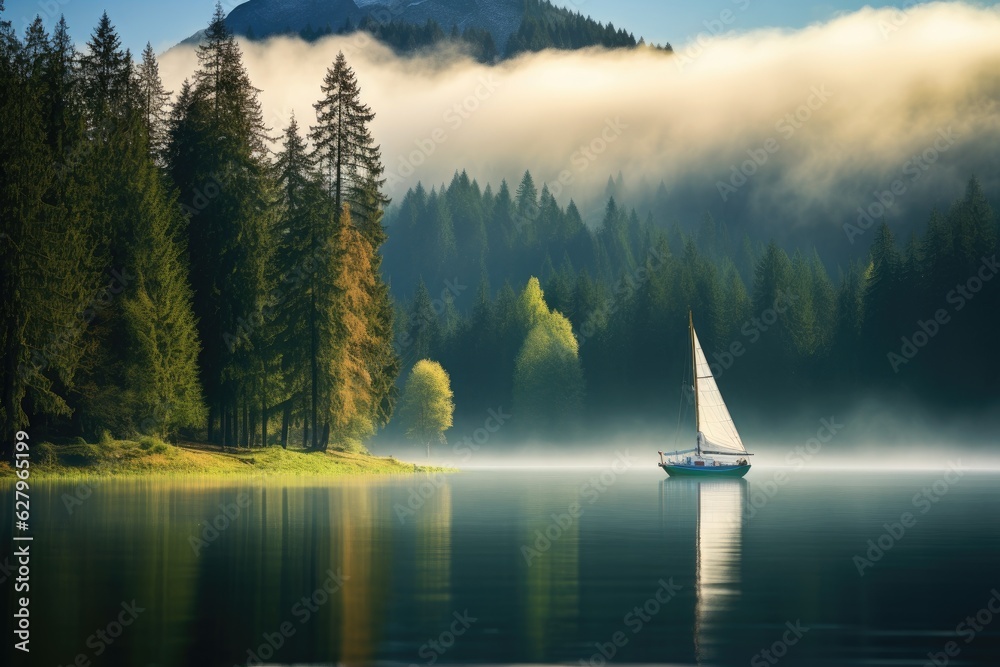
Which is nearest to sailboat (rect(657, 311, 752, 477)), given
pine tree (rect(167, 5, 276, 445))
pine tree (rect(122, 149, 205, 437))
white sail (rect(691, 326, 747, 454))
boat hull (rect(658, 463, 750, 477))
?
white sail (rect(691, 326, 747, 454))

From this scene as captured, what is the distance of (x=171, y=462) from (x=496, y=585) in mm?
45300

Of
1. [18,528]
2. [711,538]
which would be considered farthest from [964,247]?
[18,528]

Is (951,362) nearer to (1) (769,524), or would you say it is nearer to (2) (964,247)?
(2) (964,247)

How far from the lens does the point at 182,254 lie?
76.1 m

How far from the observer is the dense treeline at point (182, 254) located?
2299 inches

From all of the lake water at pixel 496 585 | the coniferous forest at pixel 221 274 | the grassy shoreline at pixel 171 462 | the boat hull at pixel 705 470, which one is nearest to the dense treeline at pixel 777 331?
the coniferous forest at pixel 221 274

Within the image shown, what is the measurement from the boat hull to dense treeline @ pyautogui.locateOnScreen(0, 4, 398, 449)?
20.9 meters

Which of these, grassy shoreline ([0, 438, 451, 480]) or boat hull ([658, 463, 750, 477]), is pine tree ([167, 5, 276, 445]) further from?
boat hull ([658, 463, 750, 477])

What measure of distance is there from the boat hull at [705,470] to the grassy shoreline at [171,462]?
63.4 ft

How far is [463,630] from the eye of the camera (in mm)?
19062

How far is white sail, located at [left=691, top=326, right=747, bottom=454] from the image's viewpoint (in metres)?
83.9

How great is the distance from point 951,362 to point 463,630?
373 feet

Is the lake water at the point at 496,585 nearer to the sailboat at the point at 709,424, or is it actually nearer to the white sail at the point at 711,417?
the sailboat at the point at 709,424

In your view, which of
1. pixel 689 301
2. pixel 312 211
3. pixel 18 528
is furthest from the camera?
pixel 689 301
